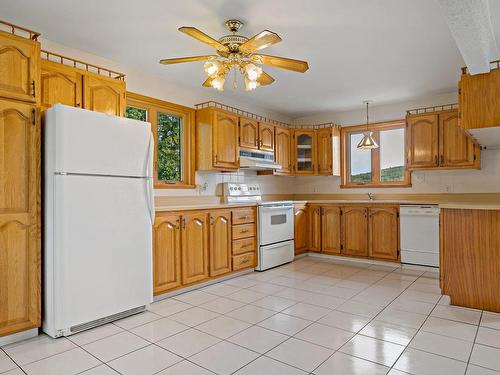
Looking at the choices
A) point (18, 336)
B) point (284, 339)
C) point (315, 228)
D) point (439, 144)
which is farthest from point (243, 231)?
point (439, 144)

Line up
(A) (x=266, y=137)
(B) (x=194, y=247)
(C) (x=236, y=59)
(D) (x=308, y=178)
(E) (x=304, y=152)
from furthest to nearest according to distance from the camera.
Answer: (D) (x=308, y=178)
(E) (x=304, y=152)
(A) (x=266, y=137)
(B) (x=194, y=247)
(C) (x=236, y=59)

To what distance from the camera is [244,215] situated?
4312mm

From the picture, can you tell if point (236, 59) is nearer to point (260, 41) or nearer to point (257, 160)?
point (260, 41)

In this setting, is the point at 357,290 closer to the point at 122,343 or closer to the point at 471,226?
the point at 471,226

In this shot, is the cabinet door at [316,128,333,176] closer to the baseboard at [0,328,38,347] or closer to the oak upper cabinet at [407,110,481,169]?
the oak upper cabinet at [407,110,481,169]

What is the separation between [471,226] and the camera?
3.01 metres

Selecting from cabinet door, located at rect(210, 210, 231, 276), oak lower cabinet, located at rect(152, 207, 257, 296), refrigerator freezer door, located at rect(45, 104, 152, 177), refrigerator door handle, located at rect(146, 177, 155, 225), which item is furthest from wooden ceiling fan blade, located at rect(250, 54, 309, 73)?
cabinet door, located at rect(210, 210, 231, 276)

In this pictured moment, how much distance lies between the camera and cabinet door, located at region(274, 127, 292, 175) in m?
5.37

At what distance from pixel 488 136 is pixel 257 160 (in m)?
2.71

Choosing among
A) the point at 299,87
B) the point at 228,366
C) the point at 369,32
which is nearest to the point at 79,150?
the point at 228,366

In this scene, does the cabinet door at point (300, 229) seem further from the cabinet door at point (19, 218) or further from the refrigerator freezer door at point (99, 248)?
the cabinet door at point (19, 218)

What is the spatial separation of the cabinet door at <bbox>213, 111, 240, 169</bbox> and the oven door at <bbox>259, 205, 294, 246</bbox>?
0.76m

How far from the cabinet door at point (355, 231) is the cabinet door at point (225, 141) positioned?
1.87 metres

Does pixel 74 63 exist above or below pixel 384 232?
above
